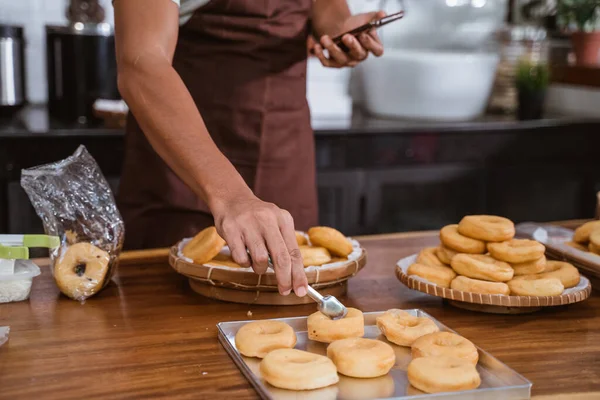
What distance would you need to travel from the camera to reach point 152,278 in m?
1.50

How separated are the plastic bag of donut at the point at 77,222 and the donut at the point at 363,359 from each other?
0.49 m

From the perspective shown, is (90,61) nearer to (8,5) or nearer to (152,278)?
(8,5)

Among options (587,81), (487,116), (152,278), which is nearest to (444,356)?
(152,278)

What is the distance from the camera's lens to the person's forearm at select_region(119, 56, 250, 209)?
1.29 meters

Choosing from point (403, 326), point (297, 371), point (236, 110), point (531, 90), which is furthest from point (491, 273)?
point (531, 90)

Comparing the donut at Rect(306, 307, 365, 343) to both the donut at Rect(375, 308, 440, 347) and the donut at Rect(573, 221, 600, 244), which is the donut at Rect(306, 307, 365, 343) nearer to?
the donut at Rect(375, 308, 440, 347)

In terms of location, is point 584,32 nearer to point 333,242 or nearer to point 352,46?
point 352,46

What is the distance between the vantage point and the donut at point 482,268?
4.31 feet

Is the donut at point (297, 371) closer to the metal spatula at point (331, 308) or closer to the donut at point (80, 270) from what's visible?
the metal spatula at point (331, 308)

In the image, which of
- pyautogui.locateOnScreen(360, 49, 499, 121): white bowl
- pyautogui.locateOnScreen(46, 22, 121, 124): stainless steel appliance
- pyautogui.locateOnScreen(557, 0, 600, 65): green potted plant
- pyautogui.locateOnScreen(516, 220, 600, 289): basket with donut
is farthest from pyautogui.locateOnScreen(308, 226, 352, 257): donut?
pyautogui.locateOnScreen(557, 0, 600, 65): green potted plant

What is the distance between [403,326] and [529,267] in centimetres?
32

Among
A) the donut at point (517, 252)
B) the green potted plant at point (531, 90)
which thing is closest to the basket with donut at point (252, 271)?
the donut at point (517, 252)

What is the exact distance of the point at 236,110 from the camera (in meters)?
1.98

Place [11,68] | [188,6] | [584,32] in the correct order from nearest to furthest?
[188,6]
[11,68]
[584,32]
